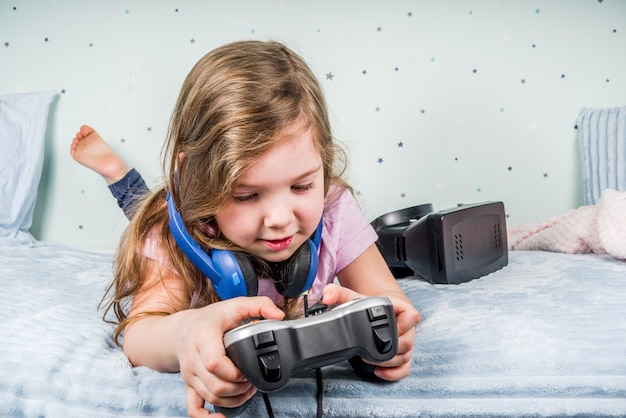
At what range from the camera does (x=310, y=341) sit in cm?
54

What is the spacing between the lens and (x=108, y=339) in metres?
0.81

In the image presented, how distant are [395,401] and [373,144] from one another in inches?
43.3

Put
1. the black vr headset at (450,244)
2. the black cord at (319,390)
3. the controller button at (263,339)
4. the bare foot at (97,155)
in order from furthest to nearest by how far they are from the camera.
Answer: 1. the bare foot at (97,155)
2. the black vr headset at (450,244)
3. the black cord at (319,390)
4. the controller button at (263,339)

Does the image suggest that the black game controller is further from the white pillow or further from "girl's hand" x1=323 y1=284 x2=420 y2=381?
the white pillow

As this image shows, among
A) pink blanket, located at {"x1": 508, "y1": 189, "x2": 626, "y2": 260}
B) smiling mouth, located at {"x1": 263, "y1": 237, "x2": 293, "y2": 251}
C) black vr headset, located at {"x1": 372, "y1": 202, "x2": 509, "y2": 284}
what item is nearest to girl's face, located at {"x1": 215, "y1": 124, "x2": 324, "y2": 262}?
smiling mouth, located at {"x1": 263, "y1": 237, "x2": 293, "y2": 251}

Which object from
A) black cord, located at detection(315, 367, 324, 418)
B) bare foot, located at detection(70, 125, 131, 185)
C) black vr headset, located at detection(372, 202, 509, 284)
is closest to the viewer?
black cord, located at detection(315, 367, 324, 418)

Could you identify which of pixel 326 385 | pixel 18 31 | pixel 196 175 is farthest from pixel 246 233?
pixel 18 31

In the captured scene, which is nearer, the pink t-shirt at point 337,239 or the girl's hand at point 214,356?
the girl's hand at point 214,356

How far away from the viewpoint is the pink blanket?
3.67ft

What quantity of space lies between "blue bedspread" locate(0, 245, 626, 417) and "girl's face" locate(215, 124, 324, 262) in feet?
0.62

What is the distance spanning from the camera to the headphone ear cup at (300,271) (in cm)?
81

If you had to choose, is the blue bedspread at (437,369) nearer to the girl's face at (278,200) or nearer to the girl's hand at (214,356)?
the girl's hand at (214,356)

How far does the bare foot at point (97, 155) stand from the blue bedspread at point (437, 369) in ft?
2.29

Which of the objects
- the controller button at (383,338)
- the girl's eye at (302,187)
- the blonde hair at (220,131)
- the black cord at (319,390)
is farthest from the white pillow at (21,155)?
the controller button at (383,338)
